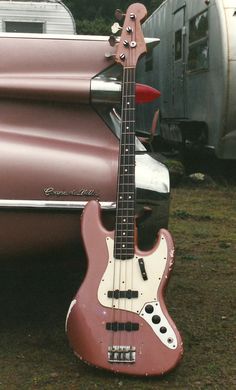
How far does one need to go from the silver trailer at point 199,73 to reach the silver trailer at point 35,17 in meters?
1.70

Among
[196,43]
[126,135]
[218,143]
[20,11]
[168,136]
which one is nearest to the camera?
[126,135]

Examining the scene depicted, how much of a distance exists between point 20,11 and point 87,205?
413 cm

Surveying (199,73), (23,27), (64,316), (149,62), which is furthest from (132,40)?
(149,62)

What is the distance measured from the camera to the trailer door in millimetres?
9938

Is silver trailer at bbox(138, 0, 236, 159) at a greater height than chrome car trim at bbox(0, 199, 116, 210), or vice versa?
silver trailer at bbox(138, 0, 236, 159)

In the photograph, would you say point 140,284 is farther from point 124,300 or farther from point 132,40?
point 132,40

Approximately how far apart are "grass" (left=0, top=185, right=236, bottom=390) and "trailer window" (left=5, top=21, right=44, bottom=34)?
2523mm

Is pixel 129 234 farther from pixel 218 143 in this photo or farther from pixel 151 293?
pixel 218 143

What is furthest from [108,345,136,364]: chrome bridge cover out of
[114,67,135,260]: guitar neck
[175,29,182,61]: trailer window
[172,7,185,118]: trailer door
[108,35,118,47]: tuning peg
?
[175,29,182,61]: trailer window

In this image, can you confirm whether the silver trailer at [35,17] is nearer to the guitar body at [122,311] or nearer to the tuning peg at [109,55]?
the tuning peg at [109,55]

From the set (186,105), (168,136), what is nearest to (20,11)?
(186,105)

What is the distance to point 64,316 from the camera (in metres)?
3.58

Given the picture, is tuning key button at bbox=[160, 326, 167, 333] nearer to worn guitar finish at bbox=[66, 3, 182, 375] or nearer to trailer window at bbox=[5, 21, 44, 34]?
worn guitar finish at bbox=[66, 3, 182, 375]

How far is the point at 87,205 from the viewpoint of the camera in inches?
118
